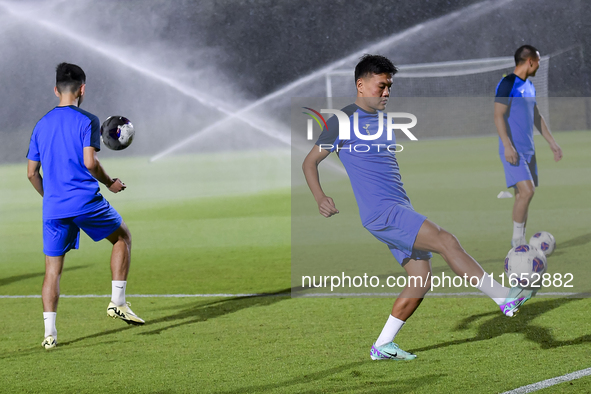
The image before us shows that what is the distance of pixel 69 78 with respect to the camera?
4.47m

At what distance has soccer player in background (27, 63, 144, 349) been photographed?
14.5ft

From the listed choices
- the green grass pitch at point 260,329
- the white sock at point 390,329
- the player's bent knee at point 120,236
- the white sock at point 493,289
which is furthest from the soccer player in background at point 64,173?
the white sock at point 493,289

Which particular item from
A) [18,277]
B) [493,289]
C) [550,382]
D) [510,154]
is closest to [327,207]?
[493,289]

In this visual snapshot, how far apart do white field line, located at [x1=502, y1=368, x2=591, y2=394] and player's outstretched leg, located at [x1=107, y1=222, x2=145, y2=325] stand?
2449 millimetres

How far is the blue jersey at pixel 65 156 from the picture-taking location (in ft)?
14.5

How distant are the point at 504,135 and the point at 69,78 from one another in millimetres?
3697

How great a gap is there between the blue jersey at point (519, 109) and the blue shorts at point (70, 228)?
11.8 ft

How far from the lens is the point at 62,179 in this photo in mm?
4477

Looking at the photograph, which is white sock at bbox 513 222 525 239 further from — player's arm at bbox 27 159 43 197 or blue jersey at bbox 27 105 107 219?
player's arm at bbox 27 159 43 197

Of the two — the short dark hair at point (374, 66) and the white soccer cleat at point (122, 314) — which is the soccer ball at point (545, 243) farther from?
A: the white soccer cleat at point (122, 314)

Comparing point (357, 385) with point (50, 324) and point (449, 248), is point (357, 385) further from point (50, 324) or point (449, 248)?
point (50, 324)

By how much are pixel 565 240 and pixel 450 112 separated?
15.1m

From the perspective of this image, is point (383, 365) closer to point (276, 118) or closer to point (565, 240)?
point (565, 240)

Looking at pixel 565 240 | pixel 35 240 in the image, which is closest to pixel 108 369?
pixel 565 240
